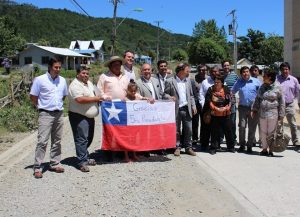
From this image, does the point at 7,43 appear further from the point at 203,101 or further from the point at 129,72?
the point at 129,72

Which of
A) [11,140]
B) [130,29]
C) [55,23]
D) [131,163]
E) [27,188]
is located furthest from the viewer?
[130,29]

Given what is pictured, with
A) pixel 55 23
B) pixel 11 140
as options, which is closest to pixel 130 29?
pixel 55 23

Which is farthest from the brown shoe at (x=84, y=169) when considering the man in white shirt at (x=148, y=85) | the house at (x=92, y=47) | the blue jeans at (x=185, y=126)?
the house at (x=92, y=47)

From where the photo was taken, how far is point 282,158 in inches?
382

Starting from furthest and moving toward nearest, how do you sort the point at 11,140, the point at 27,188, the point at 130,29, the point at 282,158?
the point at 130,29, the point at 11,140, the point at 282,158, the point at 27,188

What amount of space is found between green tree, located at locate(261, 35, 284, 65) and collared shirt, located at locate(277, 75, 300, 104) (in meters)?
Result: 72.3

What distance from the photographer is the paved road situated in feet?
21.1

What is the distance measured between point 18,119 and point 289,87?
7645 mm

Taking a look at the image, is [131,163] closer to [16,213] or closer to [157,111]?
[157,111]

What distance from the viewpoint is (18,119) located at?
46.5 feet

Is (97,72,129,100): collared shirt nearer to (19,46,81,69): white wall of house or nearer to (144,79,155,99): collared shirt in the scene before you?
(144,79,155,99): collared shirt

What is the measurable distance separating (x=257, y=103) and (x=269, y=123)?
49 cm

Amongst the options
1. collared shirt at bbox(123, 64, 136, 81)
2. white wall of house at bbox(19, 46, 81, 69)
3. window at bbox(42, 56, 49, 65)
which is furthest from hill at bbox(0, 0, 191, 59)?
collared shirt at bbox(123, 64, 136, 81)

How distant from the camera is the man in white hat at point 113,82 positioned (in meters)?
8.91
